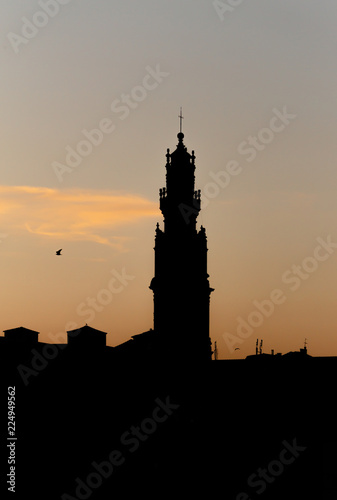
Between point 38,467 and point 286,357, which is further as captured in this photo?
point 286,357

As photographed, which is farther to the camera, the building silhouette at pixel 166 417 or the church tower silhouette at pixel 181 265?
the church tower silhouette at pixel 181 265

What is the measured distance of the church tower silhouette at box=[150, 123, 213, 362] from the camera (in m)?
78.3

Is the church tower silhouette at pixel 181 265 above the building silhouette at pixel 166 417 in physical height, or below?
above

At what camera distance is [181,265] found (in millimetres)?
79250

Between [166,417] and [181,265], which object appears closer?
[166,417]

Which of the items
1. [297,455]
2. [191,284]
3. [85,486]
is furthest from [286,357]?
[85,486]

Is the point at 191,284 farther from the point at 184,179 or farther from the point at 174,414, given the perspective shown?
the point at 174,414

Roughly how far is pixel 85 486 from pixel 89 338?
14808 mm

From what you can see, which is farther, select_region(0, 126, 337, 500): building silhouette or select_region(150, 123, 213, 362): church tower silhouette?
select_region(150, 123, 213, 362): church tower silhouette

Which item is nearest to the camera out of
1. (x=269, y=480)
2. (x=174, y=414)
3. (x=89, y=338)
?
(x=269, y=480)

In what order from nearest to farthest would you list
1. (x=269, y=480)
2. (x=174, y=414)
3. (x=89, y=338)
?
1. (x=269, y=480)
2. (x=174, y=414)
3. (x=89, y=338)

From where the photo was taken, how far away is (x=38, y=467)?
6469 cm

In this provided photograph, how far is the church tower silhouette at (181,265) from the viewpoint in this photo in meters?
78.3

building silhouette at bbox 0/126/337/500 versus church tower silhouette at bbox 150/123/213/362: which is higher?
church tower silhouette at bbox 150/123/213/362
